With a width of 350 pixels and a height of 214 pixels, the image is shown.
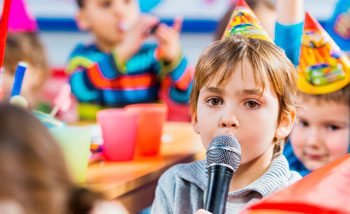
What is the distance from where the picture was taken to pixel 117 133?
1.26 m

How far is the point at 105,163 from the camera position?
1.25 metres

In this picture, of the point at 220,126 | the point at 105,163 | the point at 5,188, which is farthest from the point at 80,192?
the point at 105,163

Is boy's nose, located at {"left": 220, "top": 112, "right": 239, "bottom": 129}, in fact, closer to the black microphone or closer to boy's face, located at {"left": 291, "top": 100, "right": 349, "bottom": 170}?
the black microphone

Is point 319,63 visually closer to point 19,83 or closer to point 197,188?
point 197,188

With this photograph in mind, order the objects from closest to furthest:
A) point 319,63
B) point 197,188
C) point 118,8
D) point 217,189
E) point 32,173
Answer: point 32,173 → point 217,189 → point 197,188 → point 319,63 → point 118,8

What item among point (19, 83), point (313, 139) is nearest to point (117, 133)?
point (19, 83)

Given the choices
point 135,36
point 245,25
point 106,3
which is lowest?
point 135,36

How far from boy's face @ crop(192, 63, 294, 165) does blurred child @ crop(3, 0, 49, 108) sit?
105cm

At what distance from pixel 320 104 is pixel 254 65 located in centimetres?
41

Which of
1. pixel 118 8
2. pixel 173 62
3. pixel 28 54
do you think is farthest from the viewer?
pixel 118 8

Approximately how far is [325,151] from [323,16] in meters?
2.45

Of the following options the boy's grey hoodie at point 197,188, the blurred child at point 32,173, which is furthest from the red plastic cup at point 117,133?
the blurred child at point 32,173

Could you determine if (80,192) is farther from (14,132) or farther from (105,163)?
(105,163)

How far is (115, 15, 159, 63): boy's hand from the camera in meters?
2.05
